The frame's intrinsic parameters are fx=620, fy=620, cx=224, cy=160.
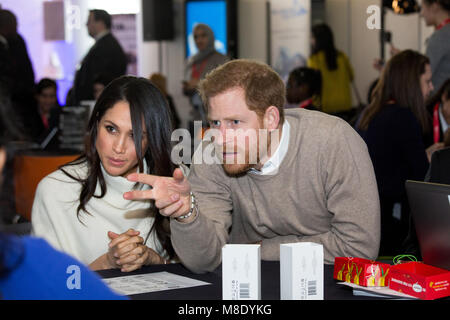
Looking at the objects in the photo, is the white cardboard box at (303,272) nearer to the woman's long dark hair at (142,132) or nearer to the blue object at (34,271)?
the blue object at (34,271)

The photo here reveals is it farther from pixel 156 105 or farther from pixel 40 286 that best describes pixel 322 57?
pixel 40 286

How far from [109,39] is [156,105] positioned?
131 inches

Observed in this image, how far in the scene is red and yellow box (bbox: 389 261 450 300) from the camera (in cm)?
144

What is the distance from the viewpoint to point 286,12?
7637mm

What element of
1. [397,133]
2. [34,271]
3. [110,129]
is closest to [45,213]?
[110,129]

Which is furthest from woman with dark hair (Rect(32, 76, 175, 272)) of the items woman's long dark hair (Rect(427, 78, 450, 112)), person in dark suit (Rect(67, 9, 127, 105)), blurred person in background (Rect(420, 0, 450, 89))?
person in dark suit (Rect(67, 9, 127, 105))

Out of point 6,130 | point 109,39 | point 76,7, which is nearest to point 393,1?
point 109,39

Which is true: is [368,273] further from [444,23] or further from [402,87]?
[444,23]

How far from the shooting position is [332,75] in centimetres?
682

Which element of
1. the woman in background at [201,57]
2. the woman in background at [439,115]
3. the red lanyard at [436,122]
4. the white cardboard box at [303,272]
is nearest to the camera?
the white cardboard box at [303,272]

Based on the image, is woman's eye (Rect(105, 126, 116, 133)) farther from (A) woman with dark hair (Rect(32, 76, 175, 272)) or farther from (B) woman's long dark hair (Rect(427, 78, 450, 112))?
(B) woman's long dark hair (Rect(427, 78, 450, 112))

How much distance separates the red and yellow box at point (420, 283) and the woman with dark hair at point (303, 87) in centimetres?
323

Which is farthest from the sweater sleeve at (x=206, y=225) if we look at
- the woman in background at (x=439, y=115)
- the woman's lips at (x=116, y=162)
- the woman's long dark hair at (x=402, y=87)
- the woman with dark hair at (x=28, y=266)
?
the woman in background at (x=439, y=115)

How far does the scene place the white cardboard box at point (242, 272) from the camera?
1417 millimetres
